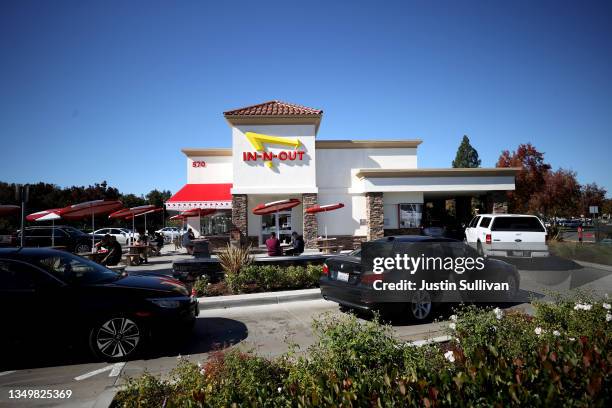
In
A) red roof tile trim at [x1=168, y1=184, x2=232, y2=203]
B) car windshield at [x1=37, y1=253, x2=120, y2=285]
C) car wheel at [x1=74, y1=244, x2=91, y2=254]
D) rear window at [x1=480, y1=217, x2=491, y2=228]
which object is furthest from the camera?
car wheel at [x1=74, y1=244, x2=91, y2=254]

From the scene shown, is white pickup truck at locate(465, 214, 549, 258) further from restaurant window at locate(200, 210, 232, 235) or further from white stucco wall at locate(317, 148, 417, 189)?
restaurant window at locate(200, 210, 232, 235)

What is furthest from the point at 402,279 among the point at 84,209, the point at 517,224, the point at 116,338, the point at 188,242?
the point at 188,242

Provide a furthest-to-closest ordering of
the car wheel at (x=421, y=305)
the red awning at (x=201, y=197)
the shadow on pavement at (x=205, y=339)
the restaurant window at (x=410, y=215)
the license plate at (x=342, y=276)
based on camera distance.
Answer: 1. the restaurant window at (x=410, y=215)
2. the red awning at (x=201, y=197)
3. the license plate at (x=342, y=276)
4. the car wheel at (x=421, y=305)
5. the shadow on pavement at (x=205, y=339)

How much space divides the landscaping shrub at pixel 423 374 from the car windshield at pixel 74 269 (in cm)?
253

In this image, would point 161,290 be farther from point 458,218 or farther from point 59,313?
point 458,218

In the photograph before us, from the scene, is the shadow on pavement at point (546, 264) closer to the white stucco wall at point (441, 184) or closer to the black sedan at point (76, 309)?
the black sedan at point (76, 309)

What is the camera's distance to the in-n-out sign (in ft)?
63.0

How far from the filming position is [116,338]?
15.0 ft

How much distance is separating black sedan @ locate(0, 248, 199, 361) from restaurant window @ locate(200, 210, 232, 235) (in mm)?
15635

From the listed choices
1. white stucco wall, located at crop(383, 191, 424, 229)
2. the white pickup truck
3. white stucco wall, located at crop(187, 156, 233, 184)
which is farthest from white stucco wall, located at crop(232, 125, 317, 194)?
the white pickup truck

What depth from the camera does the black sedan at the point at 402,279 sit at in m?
5.57

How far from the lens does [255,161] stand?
19.3 m

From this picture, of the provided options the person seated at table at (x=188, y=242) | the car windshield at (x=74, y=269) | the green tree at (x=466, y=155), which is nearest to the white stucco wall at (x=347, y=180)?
the person seated at table at (x=188, y=242)

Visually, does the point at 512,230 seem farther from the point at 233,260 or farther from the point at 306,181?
the point at 306,181
